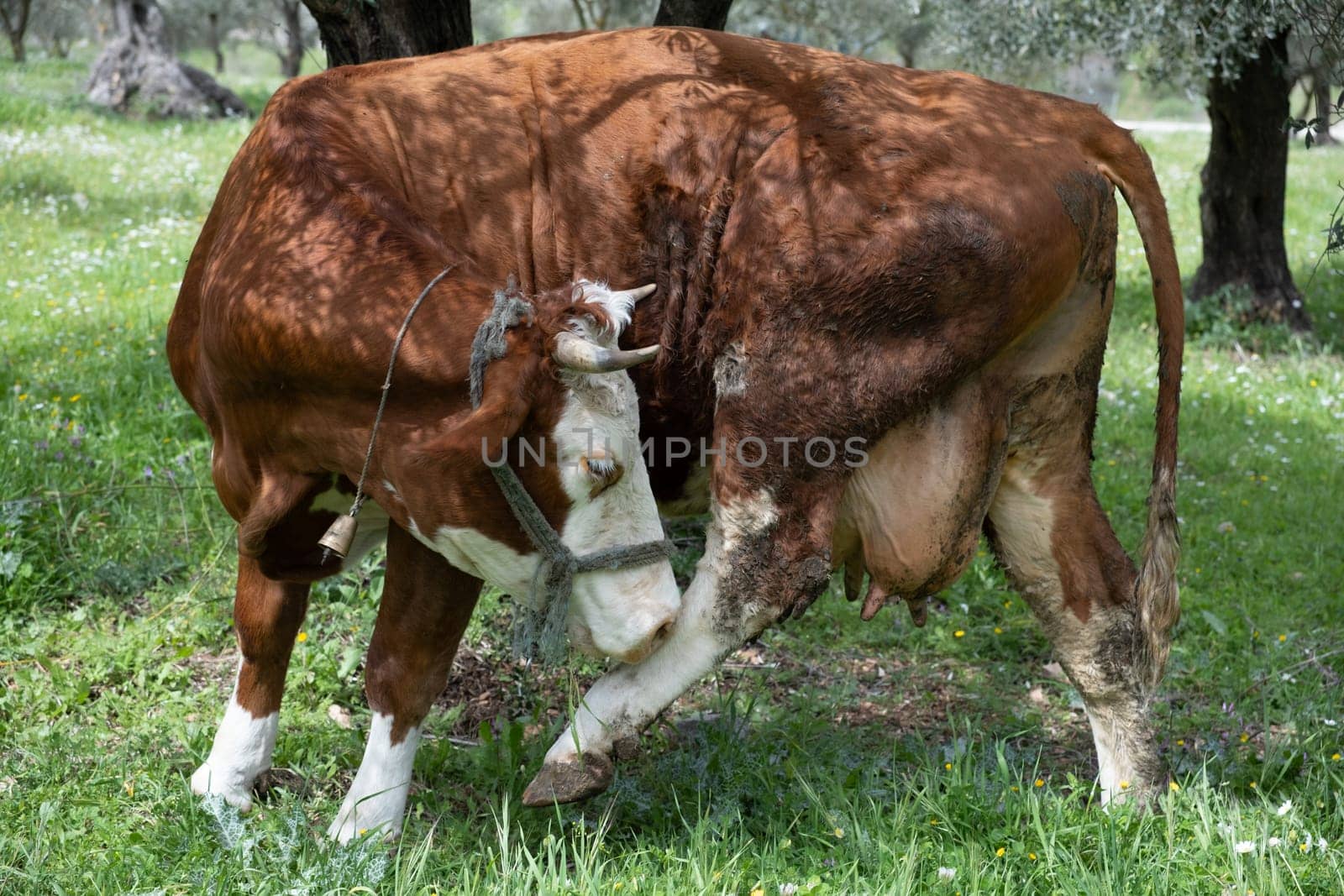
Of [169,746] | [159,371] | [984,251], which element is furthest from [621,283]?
[159,371]

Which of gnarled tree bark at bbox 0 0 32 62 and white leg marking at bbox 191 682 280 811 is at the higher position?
white leg marking at bbox 191 682 280 811

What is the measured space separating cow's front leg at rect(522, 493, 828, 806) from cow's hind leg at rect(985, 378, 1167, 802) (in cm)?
74

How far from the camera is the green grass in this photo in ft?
10.5

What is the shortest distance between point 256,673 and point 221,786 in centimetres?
35

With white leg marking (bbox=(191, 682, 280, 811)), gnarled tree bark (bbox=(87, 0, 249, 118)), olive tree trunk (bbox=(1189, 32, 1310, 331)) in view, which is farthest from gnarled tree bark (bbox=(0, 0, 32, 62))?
white leg marking (bbox=(191, 682, 280, 811))

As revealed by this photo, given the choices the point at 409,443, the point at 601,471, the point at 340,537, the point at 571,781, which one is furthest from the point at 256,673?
the point at 601,471

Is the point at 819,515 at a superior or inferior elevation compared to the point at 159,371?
superior

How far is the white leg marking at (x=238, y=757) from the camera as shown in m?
3.68

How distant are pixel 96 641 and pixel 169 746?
735 millimetres

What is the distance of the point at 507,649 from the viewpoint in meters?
4.68

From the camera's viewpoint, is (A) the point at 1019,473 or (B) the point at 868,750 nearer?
(A) the point at 1019,473

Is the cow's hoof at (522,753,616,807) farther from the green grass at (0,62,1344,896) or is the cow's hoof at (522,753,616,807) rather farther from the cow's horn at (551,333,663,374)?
the cow's horn at (551,333,663,374)

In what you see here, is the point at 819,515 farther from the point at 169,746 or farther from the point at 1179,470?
the point at 1179,470

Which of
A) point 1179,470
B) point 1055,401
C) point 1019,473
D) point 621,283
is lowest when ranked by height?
point 1179,470
